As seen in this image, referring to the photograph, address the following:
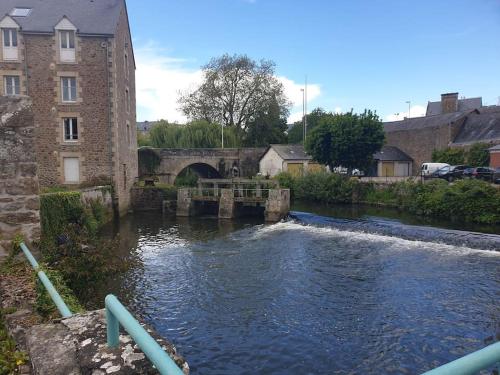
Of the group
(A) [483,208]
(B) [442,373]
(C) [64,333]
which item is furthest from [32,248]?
(A) [483,208]

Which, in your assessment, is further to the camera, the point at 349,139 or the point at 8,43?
the point at 349,139

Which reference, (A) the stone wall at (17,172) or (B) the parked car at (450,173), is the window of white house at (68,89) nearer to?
(A) the stone wall at (17,172)

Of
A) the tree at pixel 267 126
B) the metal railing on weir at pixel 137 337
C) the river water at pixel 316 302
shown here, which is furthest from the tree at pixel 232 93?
the metal railing on weir at pixel 137 337

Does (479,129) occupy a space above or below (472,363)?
above

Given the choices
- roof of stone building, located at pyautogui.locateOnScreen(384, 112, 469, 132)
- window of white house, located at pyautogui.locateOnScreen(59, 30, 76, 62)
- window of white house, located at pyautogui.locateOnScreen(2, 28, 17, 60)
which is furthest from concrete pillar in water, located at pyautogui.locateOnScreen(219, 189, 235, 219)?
roof of stone building, located at pyautogui.locateOnScreen(384, 112, 469, 132)

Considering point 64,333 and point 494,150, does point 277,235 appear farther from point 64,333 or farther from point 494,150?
point 494,150

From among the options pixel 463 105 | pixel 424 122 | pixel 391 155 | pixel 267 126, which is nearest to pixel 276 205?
pixel 391 155

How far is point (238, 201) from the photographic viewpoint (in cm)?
2528

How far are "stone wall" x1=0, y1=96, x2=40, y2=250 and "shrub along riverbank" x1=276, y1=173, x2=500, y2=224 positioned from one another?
22.6 m

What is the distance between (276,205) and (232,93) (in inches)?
1189

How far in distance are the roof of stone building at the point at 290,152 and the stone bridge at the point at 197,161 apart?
1.98 m

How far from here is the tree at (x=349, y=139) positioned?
110ft

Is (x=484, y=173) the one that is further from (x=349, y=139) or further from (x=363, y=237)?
(x=363, y=237)

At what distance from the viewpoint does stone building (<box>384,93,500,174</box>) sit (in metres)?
37.1
